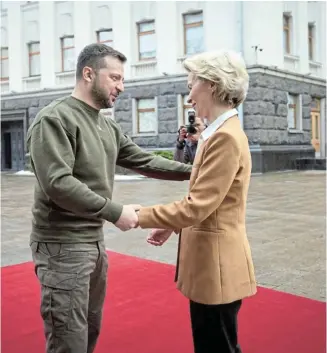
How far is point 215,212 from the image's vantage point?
2.03 metres

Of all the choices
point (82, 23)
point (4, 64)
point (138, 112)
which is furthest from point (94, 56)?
point (4, 64)

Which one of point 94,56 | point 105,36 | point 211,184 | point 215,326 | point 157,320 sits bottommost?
point 157,320

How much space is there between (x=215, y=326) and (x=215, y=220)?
45 cm

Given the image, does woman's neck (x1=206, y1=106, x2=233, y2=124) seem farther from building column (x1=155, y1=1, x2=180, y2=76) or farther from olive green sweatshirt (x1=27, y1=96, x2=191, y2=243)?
building column (x1=155, y1=1, x2=180, y2=76)

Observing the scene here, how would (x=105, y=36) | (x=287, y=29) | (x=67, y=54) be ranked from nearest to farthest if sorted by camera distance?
(x=287, y=29), (x=105, y=36), (x=67, y=54)

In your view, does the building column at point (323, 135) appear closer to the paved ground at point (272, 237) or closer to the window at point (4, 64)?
the paved ground at point (272, 237)

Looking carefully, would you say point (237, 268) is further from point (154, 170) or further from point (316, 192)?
point (316, 192)

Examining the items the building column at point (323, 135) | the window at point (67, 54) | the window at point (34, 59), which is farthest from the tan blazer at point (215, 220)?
the window at point (34, 59)

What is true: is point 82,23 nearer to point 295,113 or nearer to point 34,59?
point 34,59

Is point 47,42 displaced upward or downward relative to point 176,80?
upward

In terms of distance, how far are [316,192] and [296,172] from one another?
7.26 meters

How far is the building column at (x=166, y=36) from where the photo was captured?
19500 millimetres

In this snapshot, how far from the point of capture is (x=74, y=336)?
85.9 inches

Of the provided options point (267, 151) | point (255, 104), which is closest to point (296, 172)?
point (267, 151)
